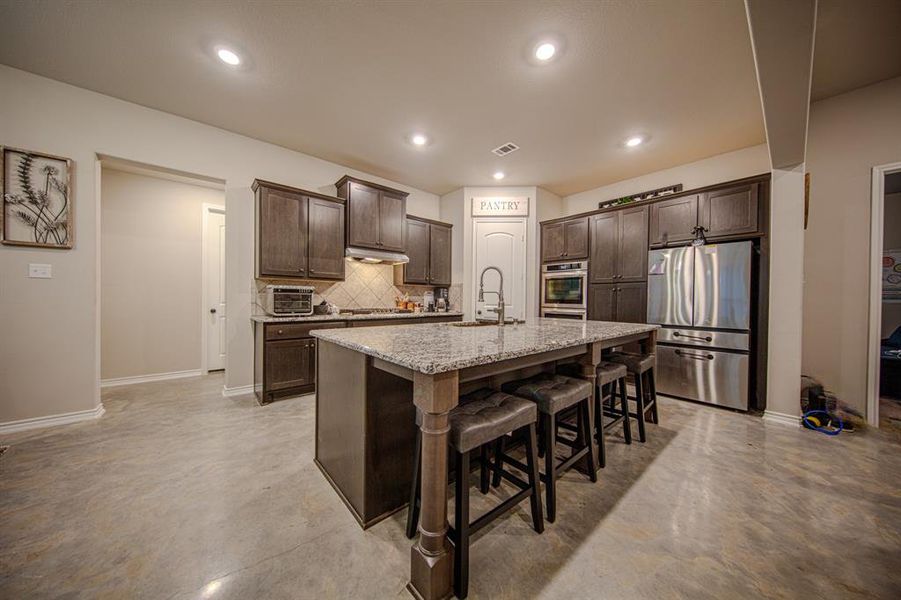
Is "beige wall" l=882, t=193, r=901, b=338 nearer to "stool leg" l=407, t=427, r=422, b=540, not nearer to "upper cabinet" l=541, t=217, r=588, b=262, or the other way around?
"upper cabinet" l=541, t=217, r=588, b=262

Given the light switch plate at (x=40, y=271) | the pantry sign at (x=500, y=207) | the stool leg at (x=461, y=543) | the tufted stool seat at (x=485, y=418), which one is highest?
the pantry sign at (x=500, y=207)

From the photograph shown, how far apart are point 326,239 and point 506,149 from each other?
2.41 meters

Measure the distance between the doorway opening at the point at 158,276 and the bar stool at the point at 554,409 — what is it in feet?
12.1

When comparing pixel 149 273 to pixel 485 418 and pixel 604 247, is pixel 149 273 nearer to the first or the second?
pixel 485 418

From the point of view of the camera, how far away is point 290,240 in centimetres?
340

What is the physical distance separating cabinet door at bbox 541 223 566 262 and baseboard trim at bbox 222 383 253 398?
429 centimetres

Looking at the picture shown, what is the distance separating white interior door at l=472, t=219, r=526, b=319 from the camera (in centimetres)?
475

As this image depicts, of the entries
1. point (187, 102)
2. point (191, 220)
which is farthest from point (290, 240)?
point (191, 220)

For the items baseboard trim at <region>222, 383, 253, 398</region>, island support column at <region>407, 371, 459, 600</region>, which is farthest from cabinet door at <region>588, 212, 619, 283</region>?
baseboard trim at <region>222, 383, 253, 398</region>

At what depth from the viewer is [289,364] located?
10.4ft

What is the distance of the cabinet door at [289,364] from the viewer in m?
3.06

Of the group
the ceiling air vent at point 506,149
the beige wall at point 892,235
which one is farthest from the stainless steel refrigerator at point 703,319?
the beige wall at point 892,235

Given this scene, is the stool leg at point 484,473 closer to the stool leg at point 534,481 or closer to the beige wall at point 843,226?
the stool leg at point 534,481

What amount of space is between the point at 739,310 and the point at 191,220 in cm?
648
